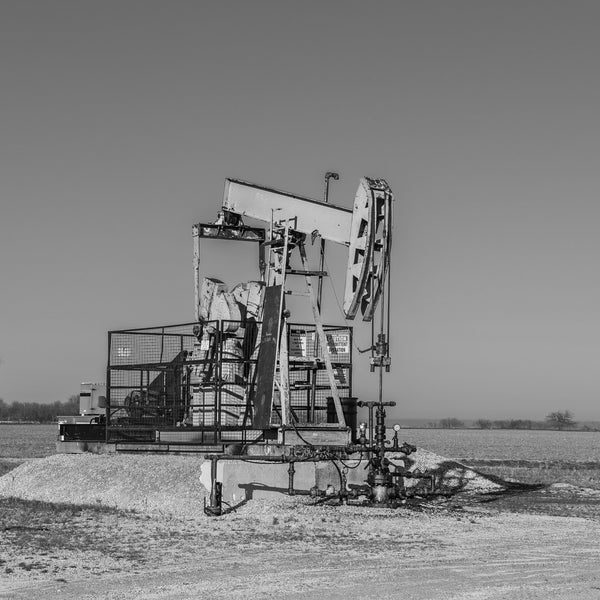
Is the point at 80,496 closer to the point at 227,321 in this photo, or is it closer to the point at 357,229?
the point at 227,321

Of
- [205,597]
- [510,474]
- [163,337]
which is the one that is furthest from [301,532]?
[510,474]

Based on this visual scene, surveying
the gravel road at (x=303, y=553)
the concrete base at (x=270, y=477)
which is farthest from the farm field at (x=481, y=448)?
the gravel road at (x=303, y=553)

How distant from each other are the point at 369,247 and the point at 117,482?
4886mm

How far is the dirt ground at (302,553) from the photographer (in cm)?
816

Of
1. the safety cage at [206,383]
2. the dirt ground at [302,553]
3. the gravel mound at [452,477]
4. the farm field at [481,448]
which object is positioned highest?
the safety cage at [206,383]

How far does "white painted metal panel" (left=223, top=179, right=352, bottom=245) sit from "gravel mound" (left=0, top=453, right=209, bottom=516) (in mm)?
3727

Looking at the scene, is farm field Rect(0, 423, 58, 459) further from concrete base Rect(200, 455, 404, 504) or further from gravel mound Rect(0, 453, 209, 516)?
concrete base Rect(200, 455, 404, 504)

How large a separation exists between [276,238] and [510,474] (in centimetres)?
1208

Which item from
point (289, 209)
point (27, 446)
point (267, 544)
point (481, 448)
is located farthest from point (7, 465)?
point (481, 448)

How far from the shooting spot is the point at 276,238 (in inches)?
617

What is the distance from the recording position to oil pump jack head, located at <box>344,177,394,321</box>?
47.3 ft

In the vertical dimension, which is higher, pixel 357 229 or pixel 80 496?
pixel 357 229

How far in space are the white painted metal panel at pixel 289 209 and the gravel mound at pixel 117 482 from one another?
373 cm

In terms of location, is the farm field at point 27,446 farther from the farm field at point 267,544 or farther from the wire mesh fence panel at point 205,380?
the farm field at point 267,544
